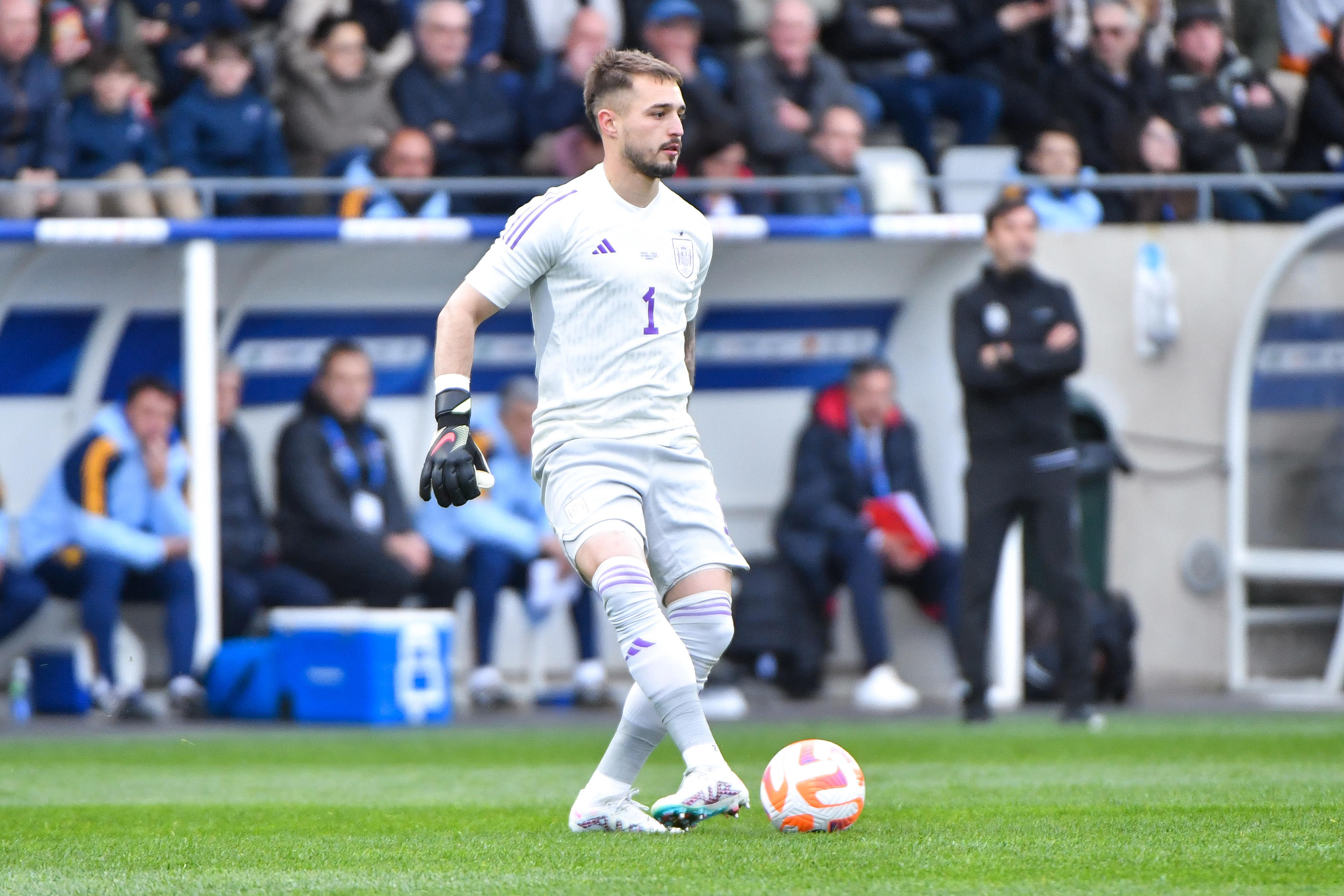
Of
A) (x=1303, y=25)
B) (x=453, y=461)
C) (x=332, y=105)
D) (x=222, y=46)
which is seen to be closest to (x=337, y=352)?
(x=332, y=105)

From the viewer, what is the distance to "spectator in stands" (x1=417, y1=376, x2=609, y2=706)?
36.9 feet

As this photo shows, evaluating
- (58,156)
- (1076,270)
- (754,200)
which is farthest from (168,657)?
(1076,270)

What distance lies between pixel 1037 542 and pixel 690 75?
4166mm

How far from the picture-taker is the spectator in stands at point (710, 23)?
43.6ft

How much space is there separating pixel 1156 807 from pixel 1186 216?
26.2ft

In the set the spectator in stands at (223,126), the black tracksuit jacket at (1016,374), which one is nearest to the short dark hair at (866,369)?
the black tracksuit jacket at (1016,374)

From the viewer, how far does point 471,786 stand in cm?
702

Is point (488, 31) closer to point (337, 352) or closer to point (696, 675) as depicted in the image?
point (337, 352)

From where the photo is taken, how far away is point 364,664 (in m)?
10.3

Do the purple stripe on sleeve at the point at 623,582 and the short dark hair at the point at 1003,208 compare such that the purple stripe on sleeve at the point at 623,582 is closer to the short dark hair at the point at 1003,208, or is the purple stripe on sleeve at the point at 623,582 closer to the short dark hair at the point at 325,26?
the short dark hair at the point at 1003,208

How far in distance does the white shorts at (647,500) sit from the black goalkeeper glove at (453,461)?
11.3 inches

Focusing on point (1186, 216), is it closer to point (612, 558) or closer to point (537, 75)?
point (537, 75)

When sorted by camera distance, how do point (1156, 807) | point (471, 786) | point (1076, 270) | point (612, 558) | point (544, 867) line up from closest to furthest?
point (544, 867)
point (612, 558)
point (1156, 807)
point (471, 786)
point (1076, 270)

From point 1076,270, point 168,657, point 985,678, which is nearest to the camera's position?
point 985,678
